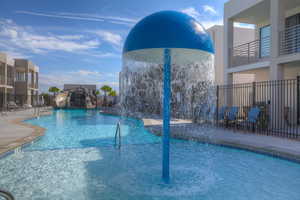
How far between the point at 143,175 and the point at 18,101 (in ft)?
125

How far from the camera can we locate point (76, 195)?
4094 mm

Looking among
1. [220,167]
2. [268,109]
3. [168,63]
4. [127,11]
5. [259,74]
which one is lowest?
[220,167]

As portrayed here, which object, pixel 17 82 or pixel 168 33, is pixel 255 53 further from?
pixel 17 82

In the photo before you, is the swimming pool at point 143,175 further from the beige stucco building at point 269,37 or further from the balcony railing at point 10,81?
the balcony railing at point 10,81

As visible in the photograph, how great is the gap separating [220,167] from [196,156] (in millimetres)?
1244

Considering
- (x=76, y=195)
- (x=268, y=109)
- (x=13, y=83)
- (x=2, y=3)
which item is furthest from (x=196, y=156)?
(x=13, y=83)

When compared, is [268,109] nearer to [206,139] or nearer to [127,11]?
[206,139]

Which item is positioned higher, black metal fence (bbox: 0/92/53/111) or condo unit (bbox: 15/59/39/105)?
condo unit (bbox: 15/59/39/105)

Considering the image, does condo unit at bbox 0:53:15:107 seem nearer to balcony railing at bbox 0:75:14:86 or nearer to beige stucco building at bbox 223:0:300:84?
balcony railing at bbox 0:75:14:86

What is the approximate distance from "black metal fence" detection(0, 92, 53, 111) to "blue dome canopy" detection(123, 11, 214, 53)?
27.0 meters

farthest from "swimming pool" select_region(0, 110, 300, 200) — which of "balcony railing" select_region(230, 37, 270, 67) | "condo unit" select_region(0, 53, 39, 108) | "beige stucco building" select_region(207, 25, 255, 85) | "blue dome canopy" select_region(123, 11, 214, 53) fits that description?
"condo unit" select_region(0, 53, 39, 108)

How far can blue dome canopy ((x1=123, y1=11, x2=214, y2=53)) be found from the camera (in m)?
4.00

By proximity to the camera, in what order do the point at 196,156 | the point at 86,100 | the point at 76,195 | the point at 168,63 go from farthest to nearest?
the point at 86,100, the point at 196,156, the point at 168,63, the point at 76,195

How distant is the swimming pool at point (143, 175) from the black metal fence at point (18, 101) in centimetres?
2388
